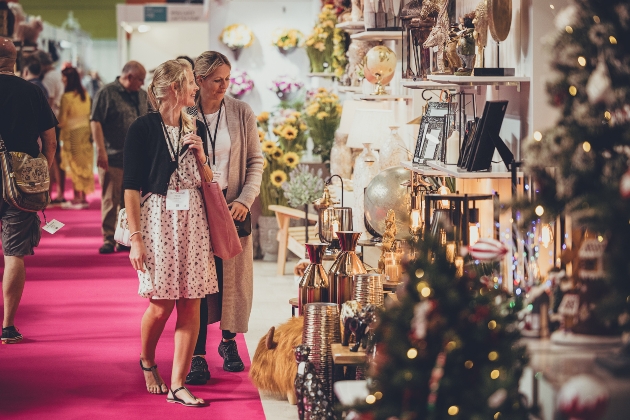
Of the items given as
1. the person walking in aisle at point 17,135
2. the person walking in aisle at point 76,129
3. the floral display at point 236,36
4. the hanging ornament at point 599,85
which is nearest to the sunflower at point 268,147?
the floral display at point 236,36

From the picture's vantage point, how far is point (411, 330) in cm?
237

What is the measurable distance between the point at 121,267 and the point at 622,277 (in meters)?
6.64

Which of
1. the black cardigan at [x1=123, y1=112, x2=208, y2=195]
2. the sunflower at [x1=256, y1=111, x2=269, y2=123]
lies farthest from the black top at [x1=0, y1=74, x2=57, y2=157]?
the sunflower at [x1=256, y1=111, x2=269, y2=123]

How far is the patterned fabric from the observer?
13.5ft

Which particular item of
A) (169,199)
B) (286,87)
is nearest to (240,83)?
(286,87)

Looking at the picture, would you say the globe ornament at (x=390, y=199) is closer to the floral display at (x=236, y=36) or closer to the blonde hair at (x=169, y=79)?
the blonde hair at (x=169, y=79)

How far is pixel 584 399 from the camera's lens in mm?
2057

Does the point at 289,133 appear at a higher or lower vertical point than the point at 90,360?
higher

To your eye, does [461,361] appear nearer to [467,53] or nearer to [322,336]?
[322,336]

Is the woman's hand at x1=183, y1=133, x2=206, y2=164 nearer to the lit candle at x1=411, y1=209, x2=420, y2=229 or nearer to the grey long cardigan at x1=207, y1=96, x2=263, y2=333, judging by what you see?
the grey long cardigan at x1=207, y1=96, x2=263, y2=333

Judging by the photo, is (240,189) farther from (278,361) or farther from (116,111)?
(116,111)

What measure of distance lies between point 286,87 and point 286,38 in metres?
0.54

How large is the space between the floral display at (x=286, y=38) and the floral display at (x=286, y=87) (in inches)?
13.8

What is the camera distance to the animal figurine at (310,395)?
3539 mm
